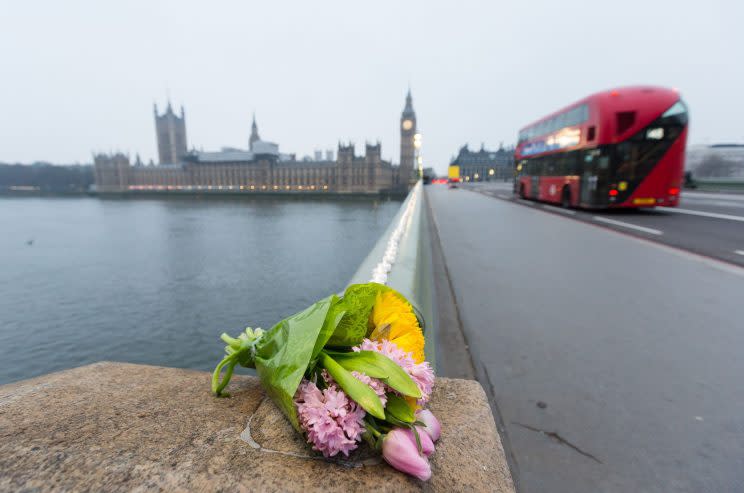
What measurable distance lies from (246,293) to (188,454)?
15790 mm

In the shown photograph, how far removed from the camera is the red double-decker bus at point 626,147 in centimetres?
967

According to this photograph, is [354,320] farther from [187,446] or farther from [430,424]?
[187,446]

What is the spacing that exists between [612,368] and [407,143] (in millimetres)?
103136

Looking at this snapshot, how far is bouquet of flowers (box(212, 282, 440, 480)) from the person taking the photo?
776 millimetres

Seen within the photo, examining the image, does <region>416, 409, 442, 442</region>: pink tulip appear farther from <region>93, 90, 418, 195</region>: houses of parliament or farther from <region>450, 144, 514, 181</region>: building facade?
<region>450, 144, 514, 181</region>: building facade

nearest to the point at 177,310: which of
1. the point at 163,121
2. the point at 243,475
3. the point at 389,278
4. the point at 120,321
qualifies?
the point at 120,321

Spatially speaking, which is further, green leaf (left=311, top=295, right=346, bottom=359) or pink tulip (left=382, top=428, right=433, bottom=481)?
green leaf (left=311, top=295, right=346, bottom=359)

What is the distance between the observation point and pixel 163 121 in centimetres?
12662

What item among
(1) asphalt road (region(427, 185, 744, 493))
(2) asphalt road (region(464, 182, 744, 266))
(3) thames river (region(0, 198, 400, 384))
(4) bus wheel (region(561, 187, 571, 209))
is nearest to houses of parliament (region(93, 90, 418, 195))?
(3) thames river (region(0, 198, 400, 384))

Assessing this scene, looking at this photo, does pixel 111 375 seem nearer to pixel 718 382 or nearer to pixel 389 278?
pixel 389 278

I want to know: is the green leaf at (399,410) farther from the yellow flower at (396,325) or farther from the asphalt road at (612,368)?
the asphalt road at (612,368)

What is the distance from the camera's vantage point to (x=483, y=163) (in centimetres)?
11612

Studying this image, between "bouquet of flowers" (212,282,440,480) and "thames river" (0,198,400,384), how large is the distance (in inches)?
385

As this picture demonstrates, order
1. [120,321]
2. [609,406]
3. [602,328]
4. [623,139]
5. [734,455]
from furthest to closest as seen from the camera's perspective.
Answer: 1. [120,321]
2. [623,139]
3. [602,328]
4. [609,406]
5. [734,455]
